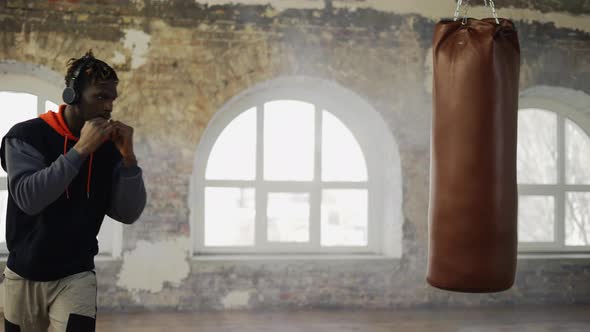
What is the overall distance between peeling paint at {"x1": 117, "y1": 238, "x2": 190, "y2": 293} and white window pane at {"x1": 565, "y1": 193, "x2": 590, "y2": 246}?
364 cm

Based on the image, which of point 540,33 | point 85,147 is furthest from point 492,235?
point 540,33

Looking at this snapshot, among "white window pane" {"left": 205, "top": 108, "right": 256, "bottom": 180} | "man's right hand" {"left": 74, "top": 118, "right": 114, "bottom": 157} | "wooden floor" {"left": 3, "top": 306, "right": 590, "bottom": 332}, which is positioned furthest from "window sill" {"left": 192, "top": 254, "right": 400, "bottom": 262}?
"man's right hand" {"left": 74, "top": 118, "right": 114, "bottom": 157}

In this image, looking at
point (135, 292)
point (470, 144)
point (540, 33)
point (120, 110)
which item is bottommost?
point (135, 292)

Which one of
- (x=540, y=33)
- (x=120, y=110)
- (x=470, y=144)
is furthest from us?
(x=540, y=33)

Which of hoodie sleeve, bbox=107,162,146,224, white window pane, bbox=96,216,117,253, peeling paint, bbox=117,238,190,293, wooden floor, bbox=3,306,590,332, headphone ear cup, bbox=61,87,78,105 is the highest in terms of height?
headphone ear cup, bbox=61,87,78,105

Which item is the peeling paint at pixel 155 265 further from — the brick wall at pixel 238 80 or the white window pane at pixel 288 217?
the white window pane at pixel 288 217

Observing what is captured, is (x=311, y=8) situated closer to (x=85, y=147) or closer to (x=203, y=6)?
(x=203, y=6)

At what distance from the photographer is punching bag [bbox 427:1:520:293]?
2600 millimetres

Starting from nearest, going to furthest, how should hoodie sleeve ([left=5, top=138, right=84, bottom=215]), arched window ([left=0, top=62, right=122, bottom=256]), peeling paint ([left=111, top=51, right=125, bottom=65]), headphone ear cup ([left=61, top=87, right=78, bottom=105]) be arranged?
1. hoodie sleeve ([left=5, top=138, right=84, bottom=215])
2. headphone ear cup ([left=61, top=87, right=78, bottom=105])
3. peeling paint ([left=111, top=51, right=125, bottom=65])
4. arched window ([left=0, top=62, right=122, bottom=256])

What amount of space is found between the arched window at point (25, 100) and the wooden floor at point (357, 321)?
741 millimetres

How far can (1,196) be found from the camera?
4.86m

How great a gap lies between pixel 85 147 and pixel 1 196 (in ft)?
10.9

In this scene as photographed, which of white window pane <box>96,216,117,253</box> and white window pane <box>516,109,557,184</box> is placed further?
white window pane <box>516,109,557,184</box>

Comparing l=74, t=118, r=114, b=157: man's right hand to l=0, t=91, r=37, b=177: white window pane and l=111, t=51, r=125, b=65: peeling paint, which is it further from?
l=0, t=91, r=37, b=177: white window pane
